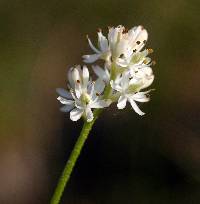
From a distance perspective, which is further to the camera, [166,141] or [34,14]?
[34,14]

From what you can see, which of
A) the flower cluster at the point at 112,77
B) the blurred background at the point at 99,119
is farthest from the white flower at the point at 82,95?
the blurred background at the point at 99,119

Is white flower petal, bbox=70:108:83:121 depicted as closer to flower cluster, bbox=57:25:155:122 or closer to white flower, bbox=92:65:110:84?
flower cluster, bbox=57:25:155:122

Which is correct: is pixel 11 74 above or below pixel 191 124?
above

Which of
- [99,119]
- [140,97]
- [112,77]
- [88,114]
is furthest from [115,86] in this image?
[99,119]

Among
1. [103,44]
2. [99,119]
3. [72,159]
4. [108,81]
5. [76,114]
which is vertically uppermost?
[103,44]

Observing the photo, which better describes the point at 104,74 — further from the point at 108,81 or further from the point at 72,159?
the point at 72,159

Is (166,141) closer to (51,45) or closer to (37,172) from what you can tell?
(37,172)

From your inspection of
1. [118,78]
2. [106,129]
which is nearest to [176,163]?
[106,129]
